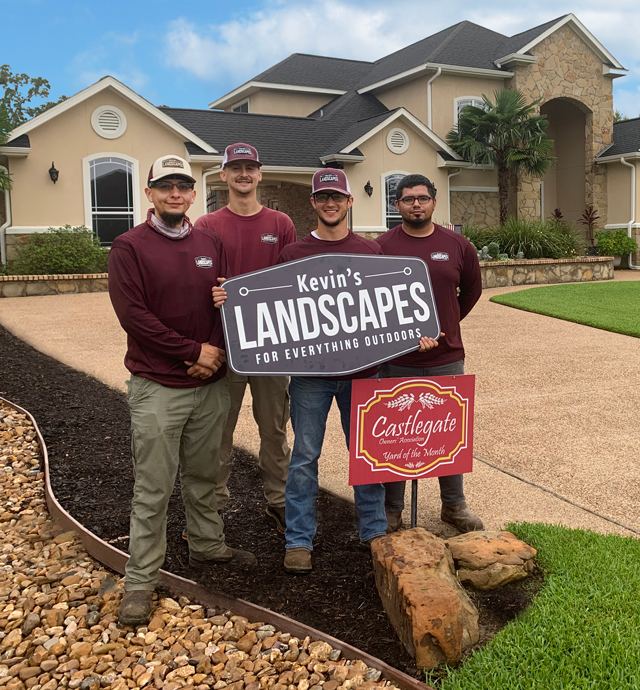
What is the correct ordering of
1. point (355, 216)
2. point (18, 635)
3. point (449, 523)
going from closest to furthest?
point (18, 635), point (449, 523), point (355, 216)

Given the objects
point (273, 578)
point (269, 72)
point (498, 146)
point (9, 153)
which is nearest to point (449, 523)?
point (273, 578)

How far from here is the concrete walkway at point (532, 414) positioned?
15.0 feet

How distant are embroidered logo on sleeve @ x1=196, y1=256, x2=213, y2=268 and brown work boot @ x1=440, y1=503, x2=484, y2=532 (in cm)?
205

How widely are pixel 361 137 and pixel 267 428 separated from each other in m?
17.0

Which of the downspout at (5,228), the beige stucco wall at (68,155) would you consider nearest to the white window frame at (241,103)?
the beige stucco wall at (68,155)

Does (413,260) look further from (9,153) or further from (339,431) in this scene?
(9,153)

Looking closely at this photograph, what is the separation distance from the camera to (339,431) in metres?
6.33

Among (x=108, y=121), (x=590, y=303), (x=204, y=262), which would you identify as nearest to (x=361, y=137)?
(x=108, y=121)

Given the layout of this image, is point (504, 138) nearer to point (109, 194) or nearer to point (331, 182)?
point (109, 194)

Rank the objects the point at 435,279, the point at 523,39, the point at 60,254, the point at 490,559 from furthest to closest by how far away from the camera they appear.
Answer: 1. the point at 523,39
2. the point at 60,254
3. the point at 435,279
4. the point at 490,559

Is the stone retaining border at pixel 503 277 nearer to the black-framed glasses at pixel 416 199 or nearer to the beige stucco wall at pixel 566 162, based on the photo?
the beige stucco wall at pixel 566 162

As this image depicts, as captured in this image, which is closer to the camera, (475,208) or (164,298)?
(164,298)

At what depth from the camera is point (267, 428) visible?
4090 millimetres

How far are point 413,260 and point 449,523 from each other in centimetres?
165
